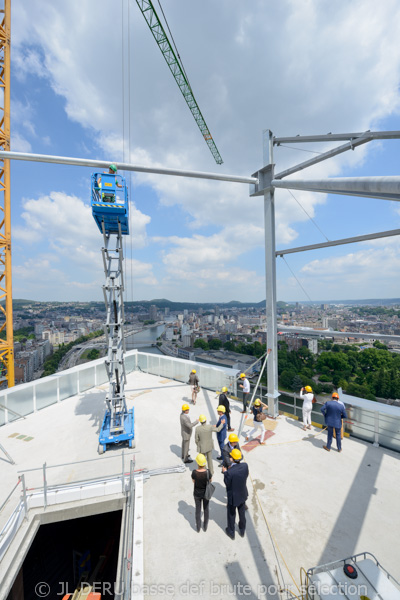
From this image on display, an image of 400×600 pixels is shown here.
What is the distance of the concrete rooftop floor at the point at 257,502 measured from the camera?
4.06m

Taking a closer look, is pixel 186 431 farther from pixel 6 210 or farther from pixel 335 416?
pixel 6 210

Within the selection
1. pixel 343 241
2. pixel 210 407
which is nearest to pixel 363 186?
pixel 343 241

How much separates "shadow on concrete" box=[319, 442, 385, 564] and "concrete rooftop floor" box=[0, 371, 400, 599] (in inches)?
0.7

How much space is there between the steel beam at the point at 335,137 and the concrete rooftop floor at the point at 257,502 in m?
7.95

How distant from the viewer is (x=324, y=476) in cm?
624

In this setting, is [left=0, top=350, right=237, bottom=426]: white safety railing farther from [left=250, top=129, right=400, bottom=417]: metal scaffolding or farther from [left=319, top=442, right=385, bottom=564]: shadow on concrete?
[left=319, top=442, right=385, bottom=564]: shadow on concrete

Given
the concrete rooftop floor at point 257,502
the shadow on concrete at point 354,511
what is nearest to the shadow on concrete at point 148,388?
the concrete rooftop floor at point 257,502

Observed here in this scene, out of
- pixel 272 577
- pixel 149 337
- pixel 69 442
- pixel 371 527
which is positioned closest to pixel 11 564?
pixel 69 442

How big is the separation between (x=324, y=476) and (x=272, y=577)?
3.04 m

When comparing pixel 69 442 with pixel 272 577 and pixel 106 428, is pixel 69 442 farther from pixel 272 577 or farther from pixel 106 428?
pixel 272 577

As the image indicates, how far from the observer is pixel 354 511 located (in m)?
5.16

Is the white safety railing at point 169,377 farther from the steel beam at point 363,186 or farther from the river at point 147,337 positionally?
the river at point 147,337

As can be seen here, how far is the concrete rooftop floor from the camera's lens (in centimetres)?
406

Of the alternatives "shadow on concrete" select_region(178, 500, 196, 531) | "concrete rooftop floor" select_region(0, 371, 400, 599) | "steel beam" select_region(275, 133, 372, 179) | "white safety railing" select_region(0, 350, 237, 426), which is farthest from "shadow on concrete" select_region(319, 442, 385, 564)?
"steel beam" select_region(275, 133, 372, 179)
